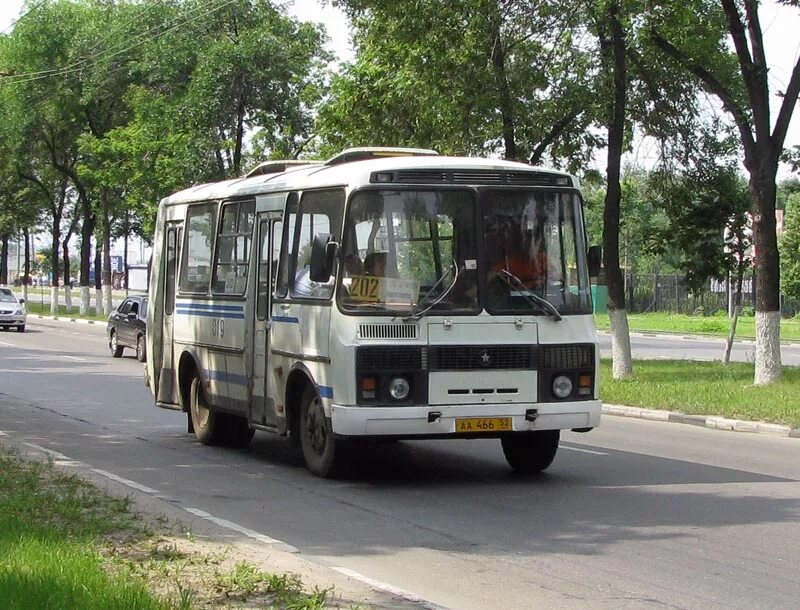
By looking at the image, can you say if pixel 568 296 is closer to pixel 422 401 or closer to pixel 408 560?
pixel 422 401

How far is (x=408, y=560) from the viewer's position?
8781mm

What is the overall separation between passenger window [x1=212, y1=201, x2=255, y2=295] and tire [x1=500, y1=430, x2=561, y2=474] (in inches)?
129

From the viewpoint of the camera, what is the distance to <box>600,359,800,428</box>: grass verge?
60.5 feet

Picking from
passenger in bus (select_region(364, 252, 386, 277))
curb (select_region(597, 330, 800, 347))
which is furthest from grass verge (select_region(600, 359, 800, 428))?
curb (select_region(597, 330, 800, 347))

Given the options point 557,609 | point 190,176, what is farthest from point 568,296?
point 190,176

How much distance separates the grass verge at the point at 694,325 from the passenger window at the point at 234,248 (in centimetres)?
3284

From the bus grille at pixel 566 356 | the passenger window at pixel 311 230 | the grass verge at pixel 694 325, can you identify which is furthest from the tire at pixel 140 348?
the bus grille at pixel 566 356

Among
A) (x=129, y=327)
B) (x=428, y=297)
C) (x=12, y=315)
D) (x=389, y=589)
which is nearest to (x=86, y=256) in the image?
(x=12, y=315)

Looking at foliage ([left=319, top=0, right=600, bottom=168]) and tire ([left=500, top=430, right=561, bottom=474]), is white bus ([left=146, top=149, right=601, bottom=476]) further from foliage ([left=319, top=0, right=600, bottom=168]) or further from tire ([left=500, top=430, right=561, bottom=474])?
foliage ([left=319, top=0, right=600, bottom=168])

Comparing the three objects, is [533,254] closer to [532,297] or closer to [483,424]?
[532,297]

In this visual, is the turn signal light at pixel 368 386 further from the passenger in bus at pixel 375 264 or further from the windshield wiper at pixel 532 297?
the windshield wiper at pixel 532 297

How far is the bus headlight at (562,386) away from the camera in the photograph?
39.6 feet

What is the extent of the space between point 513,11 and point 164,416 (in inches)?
421

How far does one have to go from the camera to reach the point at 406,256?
11.8m
